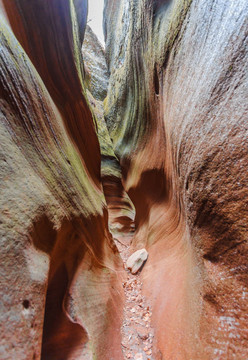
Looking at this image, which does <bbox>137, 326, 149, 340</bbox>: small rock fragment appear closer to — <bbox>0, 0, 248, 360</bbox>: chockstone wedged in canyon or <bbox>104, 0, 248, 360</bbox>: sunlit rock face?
<bbox>0, 0, 248, 360</bbox>: chockstone wedged in canyon

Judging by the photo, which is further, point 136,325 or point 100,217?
point 100,217

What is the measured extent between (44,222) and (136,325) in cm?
230

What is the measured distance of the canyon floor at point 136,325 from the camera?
85.7 inches

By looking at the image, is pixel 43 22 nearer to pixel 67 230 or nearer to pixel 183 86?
pixel 183 86

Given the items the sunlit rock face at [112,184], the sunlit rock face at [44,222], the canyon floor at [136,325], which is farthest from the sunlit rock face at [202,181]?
the sunlit rock face at [112,184]

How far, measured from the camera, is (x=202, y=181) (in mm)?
1911

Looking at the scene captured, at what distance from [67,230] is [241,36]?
2695mm

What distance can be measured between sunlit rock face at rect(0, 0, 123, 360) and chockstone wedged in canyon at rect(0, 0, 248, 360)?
0.01m

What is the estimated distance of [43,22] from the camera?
292cm

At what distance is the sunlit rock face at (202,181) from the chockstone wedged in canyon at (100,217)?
0.01 m

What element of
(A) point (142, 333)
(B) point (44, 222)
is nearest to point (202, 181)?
(B) point (44, 222)

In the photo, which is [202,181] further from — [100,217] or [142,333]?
[142,333]

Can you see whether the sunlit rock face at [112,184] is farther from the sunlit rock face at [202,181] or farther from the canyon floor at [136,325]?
the sunlit rock face at [202,181]

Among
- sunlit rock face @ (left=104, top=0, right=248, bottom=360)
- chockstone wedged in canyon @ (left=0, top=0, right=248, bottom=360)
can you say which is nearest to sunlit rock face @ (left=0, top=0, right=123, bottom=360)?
chockstone wedged in canyon @ (left=0, top=0, right=248, bottom=360)
